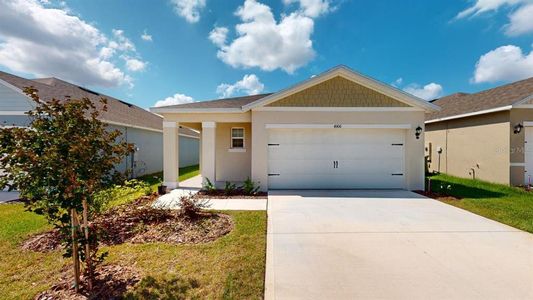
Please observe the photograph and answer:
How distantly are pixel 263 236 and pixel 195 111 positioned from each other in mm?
6322

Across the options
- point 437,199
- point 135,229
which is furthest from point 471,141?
point 135,229

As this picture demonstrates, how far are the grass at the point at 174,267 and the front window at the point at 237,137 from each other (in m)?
6.19

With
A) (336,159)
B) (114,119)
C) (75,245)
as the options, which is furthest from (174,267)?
(114,119)

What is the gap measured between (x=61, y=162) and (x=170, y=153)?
6.98 meters

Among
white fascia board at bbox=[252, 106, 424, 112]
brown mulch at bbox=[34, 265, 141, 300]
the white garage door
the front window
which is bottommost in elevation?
brown mulch at bbox=[34, 265, 141, 300]

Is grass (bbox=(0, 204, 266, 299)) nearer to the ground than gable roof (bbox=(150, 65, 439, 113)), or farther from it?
nearer to the ground

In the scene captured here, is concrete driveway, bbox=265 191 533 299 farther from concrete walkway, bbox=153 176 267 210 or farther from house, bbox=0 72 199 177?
house, bbox=0 72 199 177

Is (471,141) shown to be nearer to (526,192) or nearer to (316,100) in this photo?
(526,192)

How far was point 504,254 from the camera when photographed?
151 inches

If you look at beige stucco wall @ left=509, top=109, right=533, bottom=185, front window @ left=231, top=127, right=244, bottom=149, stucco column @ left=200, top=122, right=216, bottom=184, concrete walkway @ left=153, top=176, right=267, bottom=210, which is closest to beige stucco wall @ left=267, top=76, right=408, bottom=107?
front window @ left=231, top=127, right=244, bottom=149

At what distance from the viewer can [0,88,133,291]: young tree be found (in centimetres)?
248

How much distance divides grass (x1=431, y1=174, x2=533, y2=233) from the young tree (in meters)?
8.16

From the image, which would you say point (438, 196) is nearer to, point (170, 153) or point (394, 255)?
point (394, 255)

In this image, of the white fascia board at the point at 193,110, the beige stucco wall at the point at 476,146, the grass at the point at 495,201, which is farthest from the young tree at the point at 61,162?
the beige stucco wall at the point at 476,146
